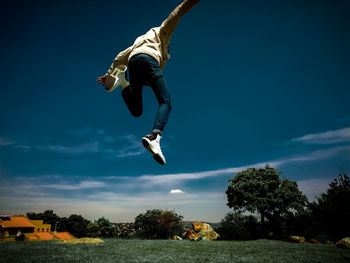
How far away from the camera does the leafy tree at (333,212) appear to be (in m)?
21.7

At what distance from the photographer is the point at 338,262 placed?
22.0 ft

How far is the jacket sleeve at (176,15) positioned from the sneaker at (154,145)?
153cm

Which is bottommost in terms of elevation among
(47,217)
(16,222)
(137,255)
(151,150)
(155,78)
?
(47,217)

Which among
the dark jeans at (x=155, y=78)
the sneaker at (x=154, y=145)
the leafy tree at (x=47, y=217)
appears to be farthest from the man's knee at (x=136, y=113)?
the leafy tree at (x=47, y=217)

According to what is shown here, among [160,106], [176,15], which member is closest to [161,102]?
[160,106]

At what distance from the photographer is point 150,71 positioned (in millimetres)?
2461

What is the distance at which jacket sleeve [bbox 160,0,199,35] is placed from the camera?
247 centimetres

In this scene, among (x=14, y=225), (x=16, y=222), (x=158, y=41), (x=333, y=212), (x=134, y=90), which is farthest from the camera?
(x=16, y=222)

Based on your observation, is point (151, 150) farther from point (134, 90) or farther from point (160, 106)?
point (134, 90)

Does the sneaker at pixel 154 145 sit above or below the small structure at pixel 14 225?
above

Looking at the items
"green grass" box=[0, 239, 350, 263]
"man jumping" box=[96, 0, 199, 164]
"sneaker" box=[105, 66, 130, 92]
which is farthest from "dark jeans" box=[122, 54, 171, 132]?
"green grass" box=[0, 239, 350, 263]

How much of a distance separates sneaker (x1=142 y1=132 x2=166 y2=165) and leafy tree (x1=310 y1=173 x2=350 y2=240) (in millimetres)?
28785

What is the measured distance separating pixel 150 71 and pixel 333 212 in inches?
1183

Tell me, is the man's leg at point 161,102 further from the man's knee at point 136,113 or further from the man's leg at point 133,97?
the man's knee at point 136,113
